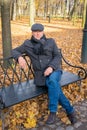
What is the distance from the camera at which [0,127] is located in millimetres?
3703

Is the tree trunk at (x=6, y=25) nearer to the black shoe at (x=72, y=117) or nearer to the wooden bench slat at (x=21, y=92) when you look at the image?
the wooden bench slat at (x=21, y=92)

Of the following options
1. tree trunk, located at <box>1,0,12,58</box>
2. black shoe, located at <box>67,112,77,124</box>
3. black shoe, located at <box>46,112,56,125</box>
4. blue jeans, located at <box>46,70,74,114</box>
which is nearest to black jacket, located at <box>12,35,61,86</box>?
blue jeans, located at <box>46,70,74,114</box>

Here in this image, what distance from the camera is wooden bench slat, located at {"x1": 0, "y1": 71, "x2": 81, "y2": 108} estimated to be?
11.9 feet

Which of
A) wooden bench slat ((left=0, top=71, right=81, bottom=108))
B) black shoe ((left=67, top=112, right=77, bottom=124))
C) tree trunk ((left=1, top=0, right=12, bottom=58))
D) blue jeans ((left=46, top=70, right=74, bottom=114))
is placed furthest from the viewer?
tree trunk ((left=1, top=0, right=12, bottom=58))

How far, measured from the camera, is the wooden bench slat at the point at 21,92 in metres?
3.63

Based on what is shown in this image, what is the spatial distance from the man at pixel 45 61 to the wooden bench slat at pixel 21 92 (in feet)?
0.48

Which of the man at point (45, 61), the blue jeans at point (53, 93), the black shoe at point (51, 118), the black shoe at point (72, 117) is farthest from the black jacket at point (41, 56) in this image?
the black shoe at point (72, 117)

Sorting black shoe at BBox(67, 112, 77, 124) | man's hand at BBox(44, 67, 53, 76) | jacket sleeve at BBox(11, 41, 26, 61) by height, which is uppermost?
jacket sleeve at BBox(11, 41, 26, 61)

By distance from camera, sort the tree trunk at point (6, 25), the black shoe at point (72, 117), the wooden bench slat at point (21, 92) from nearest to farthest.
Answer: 1. the wooden bench slat at point (21, 92)
2. the black shoe at point (72, 117)
3. the tree trunk at point (6, 25)

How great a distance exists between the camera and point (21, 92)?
3.96 metres

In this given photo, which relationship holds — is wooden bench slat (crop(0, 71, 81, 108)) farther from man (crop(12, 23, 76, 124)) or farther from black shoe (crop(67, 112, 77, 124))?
black shoe (crop(67, 112, 77, 124))

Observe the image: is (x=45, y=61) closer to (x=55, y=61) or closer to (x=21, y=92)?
(x=55, y=61)

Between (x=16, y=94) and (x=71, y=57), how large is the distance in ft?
13.9

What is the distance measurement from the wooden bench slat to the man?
0.15m
